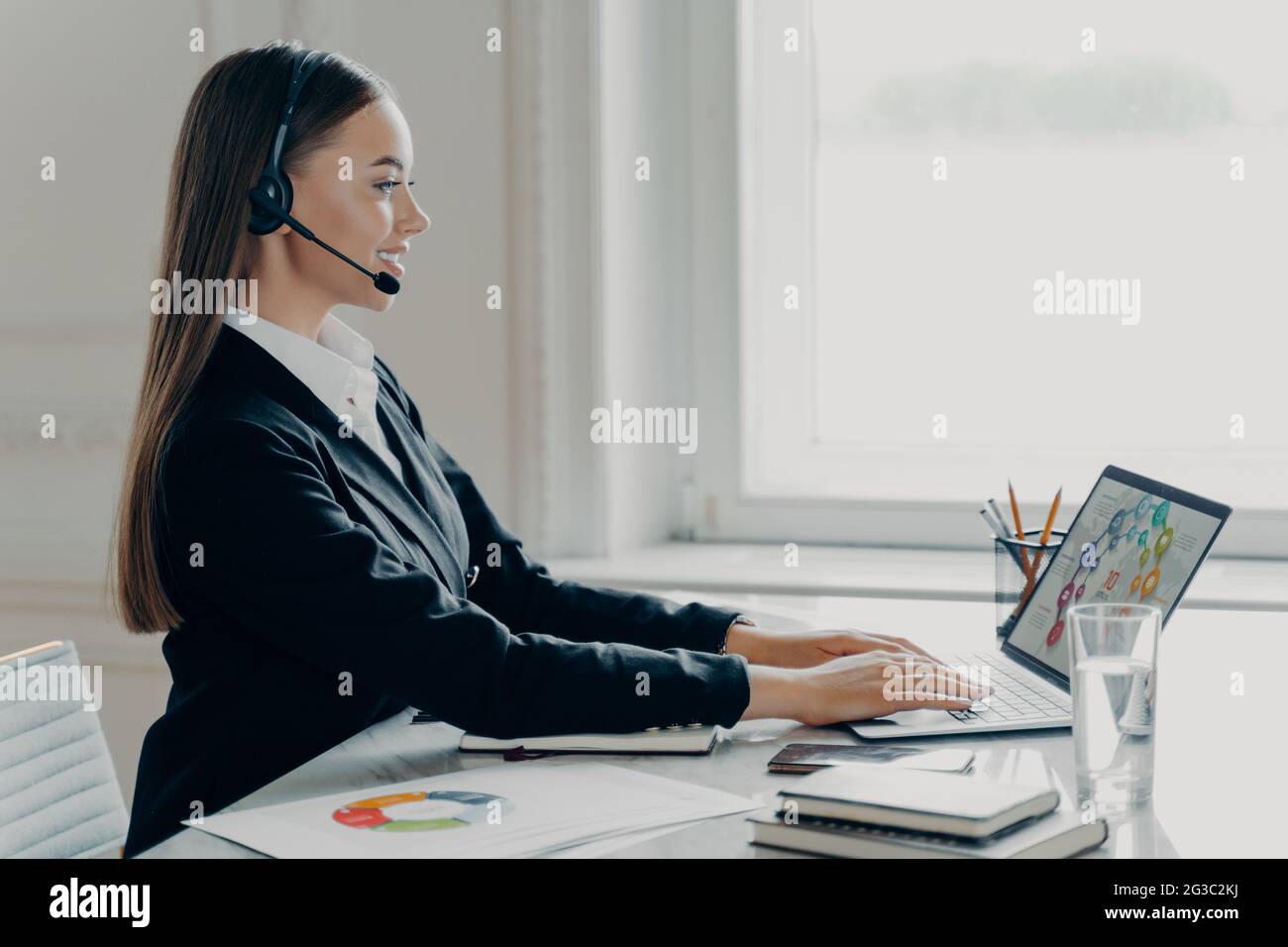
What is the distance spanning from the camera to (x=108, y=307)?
249cm

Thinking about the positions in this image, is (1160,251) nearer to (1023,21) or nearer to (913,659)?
(1023,21)

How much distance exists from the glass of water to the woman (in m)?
0.21

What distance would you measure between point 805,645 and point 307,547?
21.4 inches

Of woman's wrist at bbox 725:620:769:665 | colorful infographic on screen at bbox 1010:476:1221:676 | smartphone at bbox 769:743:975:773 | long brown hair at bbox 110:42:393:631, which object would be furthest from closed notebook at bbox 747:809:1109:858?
long brown hair at bbox 110:42:393:631

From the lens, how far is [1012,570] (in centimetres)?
157

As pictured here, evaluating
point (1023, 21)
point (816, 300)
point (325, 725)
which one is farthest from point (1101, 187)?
point (325, 725)

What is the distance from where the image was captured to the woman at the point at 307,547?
48.1 inches

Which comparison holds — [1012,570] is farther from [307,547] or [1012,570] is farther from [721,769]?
[307,547]

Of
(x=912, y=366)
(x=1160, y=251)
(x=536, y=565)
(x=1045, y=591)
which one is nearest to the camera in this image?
(x=1045, y=591)

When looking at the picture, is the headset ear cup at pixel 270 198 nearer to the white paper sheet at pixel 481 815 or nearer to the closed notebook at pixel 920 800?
the white paper sheet at pixel 481 815

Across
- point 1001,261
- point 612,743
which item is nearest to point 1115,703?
point 612,743

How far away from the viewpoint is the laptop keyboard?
4.18 ft
